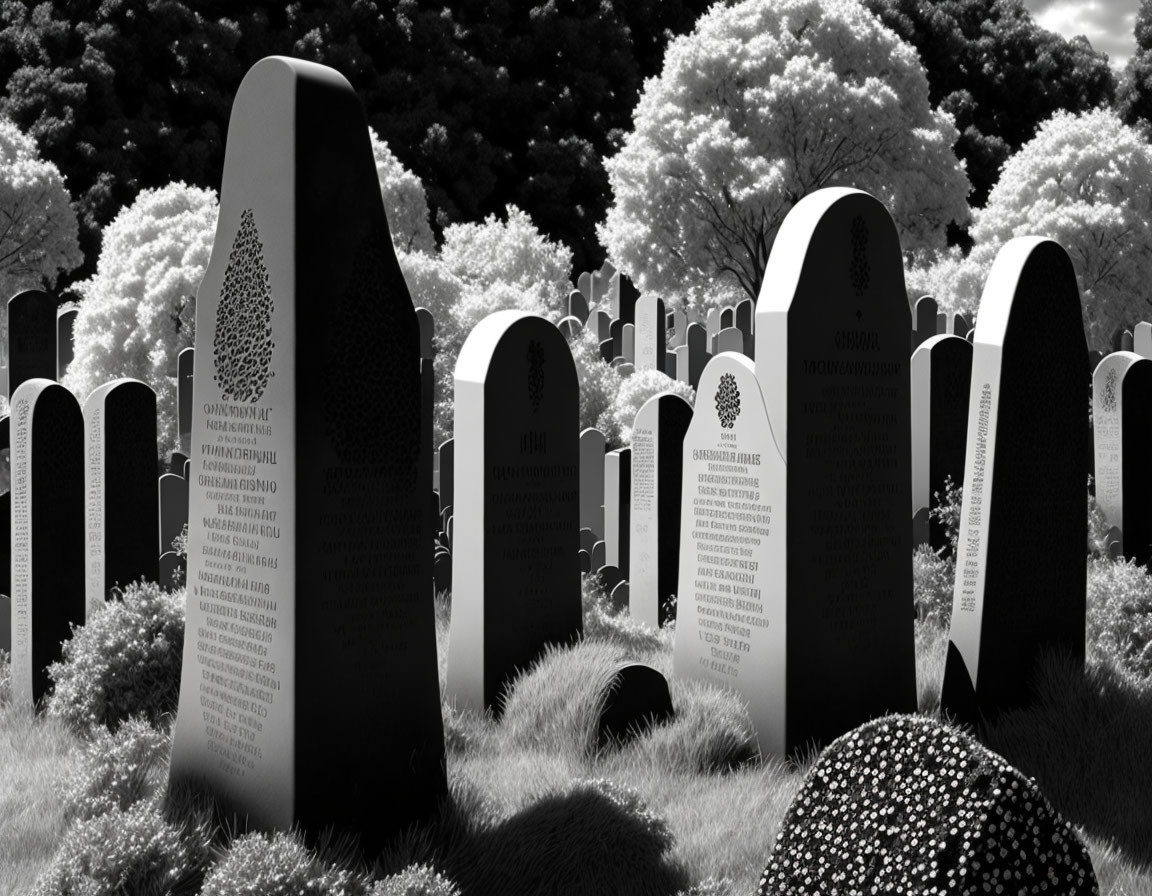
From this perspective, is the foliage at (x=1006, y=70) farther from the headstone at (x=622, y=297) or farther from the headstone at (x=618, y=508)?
the headstone at (x=618, y=508)

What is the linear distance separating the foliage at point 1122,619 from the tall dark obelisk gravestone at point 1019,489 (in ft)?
2.30

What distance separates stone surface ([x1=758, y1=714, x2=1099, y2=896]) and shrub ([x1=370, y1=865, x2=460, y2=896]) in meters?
1.06

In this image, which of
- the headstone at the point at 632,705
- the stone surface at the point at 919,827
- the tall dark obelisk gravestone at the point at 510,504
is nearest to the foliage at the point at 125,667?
the tall dark obelisk gravestone at the point at 510,504

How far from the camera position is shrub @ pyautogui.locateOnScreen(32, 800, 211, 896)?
423 cm

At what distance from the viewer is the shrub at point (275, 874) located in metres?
4.07

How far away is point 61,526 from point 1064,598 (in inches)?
222

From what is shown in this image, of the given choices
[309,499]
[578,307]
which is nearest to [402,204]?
[578,307]

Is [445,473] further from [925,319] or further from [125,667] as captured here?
[925,319]

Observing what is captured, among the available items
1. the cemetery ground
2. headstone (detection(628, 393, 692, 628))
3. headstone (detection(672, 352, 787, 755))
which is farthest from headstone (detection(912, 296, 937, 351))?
headstone (detection(672, 352, 787, 755))

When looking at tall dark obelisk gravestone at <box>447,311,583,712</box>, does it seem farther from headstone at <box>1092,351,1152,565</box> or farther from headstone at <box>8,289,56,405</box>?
headstone at <box>8,289,56,405</box>

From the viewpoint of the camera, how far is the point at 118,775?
501 centimetres

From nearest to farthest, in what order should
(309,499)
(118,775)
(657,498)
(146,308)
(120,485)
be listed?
1. (309,499)
2. (118,775)
3. (120,485)
4. (657,498)
5. (146,308)

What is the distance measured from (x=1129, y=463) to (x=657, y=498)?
392 cm

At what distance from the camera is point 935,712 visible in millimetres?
6855
